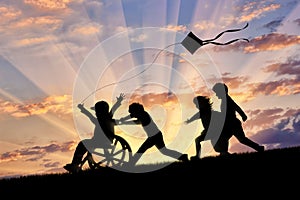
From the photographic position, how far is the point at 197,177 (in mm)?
11203

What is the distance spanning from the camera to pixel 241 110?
15789mm

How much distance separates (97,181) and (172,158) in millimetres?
4097

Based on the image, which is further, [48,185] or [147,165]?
[147,165]

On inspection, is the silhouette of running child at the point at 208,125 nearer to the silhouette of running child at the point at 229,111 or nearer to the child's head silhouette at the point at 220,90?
the silhouette of running child at the point at 229,111

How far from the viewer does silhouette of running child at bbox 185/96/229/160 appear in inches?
620

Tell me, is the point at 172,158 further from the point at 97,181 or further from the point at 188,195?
the point at 188,195

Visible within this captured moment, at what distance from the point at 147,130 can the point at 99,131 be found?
4.87ft

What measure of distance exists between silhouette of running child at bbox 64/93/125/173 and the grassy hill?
1.66 m

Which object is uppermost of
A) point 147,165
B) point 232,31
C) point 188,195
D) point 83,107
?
point 232,31

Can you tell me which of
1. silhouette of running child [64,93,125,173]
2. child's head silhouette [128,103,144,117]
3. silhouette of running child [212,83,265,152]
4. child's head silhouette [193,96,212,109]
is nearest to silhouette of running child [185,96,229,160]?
child's head silhouette [193,96,212,109]

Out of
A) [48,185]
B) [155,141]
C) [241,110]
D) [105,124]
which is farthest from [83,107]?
[241,110]

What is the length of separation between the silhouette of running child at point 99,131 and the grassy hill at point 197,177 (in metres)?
1.66

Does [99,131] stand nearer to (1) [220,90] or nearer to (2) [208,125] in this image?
(2) [208,125]

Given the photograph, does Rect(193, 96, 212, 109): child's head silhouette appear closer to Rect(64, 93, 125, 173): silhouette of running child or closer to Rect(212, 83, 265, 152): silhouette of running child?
Rect(212, 83, 265, 152): silhouette of running child
